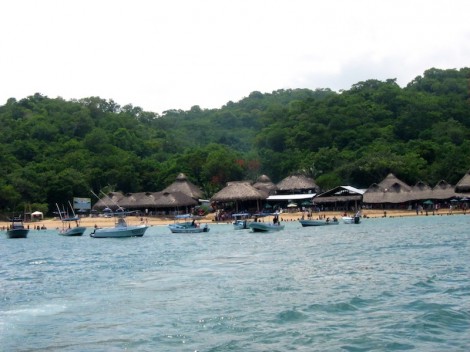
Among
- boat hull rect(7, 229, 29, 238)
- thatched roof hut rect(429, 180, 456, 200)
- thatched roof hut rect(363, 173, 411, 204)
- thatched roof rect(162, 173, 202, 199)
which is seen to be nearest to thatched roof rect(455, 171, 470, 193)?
thatched roof hut rect(429, 180, 456, 200)

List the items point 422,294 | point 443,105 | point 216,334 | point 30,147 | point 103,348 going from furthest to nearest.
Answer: point 443,105 < point 30,147 < point 422,294 < point 216,334 < point 103,348

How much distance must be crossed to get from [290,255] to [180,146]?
7454cm

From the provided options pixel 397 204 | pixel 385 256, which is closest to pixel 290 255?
pixel 385 256

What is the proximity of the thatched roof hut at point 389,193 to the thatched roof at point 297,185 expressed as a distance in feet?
23.4

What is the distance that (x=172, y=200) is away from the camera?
5869cm

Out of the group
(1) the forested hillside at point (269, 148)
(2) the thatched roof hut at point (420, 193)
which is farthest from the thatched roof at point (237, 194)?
(2) the thatched roof hut at point (420, 193)

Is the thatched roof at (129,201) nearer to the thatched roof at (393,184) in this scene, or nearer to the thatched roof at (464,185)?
the thatched roof at (393,184)

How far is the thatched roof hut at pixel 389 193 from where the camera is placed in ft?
183

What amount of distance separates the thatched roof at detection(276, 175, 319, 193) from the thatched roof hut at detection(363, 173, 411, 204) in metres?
7.13

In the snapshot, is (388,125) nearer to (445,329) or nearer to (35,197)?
(35,197)

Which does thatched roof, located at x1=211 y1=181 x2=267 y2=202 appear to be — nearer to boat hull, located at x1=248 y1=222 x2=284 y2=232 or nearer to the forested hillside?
the forested hillside

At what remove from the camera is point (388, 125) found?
7756 cm

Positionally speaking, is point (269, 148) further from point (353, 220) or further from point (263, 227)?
point (263, 227)

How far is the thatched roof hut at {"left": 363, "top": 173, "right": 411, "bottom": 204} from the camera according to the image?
2196 inches
